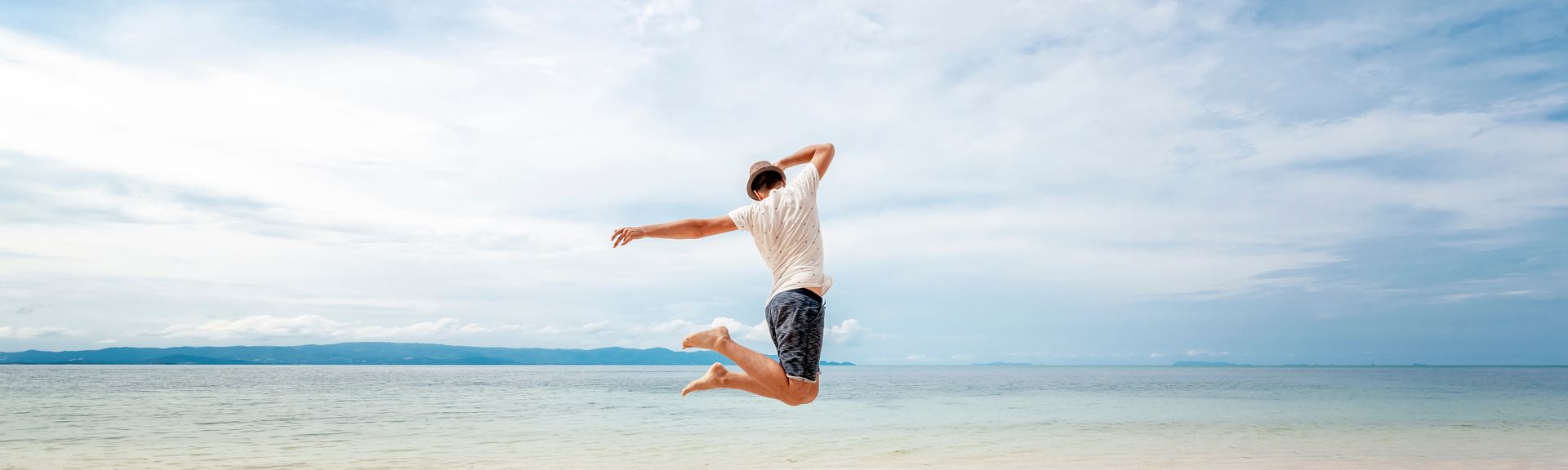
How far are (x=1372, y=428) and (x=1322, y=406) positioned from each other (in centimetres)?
1170

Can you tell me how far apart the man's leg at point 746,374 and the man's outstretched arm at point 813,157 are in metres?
1.04

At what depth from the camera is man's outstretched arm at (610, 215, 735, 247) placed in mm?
4355

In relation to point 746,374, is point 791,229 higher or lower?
higher

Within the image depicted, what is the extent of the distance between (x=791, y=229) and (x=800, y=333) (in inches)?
20.3

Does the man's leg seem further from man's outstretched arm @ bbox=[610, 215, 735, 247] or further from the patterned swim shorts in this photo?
man's outstretched arm @ bbox=[610, 215, 735, 247]

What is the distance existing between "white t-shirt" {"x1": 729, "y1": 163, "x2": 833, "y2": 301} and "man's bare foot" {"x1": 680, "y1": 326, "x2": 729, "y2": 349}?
1.22 ft

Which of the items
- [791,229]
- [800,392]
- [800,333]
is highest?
[791,229]

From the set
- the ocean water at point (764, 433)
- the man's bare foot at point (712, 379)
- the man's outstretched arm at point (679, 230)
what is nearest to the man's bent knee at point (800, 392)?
the man's bare foot at point (712, 379)

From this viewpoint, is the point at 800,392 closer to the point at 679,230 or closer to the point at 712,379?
the point at 712,379

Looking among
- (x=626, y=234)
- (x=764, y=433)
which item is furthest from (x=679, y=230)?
(x=764, y=433)

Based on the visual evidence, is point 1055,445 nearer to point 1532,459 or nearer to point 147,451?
point 1532,459

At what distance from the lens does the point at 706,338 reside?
4441mm

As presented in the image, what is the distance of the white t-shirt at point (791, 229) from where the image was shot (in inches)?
180

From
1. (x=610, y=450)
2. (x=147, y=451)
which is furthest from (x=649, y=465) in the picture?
(x=147, y=451)
